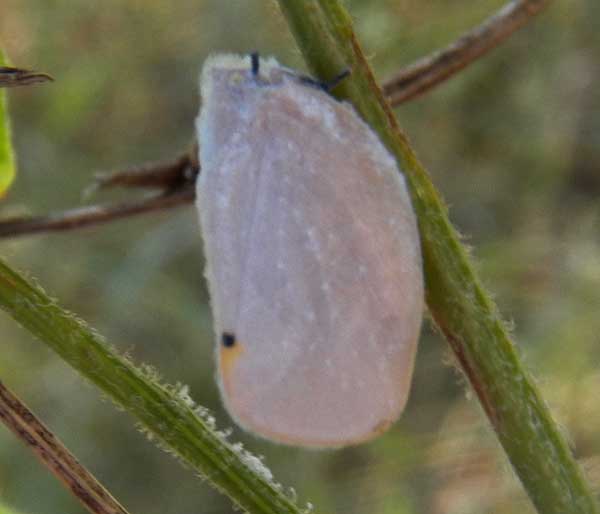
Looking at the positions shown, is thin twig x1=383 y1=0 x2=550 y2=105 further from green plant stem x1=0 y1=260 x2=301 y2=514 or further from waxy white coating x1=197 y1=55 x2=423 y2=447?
green plant stem x1=0 y1=260 x2=301 y2=514

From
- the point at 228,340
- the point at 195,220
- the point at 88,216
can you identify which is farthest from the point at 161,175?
the point at 195,220

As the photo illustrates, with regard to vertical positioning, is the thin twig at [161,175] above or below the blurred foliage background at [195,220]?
above

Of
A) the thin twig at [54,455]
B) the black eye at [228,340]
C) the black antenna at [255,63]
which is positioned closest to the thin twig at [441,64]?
the black antenna at [255,63]

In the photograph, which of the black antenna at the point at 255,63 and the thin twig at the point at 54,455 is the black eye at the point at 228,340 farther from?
the black antenna at the point at 255,63

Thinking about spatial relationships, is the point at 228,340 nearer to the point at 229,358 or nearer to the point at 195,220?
the point at 229,358

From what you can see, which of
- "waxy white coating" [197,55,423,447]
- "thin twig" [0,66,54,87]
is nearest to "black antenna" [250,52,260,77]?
"waxy white coating" [197,55,423,447]

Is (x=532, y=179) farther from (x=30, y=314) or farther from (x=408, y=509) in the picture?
(x=30, y=314)

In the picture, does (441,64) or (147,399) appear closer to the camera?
(147,399)
